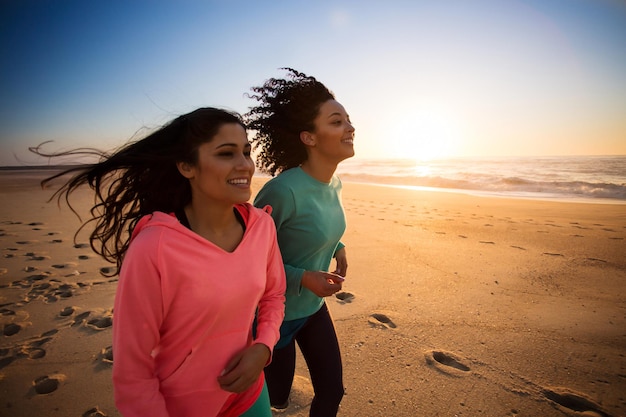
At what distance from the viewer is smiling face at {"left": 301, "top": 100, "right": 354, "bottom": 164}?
2443mm

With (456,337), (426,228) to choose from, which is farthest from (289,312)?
(426,228)

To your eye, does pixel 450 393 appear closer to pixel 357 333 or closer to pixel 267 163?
pixel 357 333

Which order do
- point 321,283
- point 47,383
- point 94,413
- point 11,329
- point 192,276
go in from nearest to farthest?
point 192,276, point 321,283, point 94,413, point 47,383, point 11,329

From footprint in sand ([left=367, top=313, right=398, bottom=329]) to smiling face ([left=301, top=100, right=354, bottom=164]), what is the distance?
213 centimetres

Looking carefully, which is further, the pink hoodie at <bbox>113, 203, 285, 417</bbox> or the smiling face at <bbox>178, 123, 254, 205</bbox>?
the smiling face at <bbox>178, 123, 254, 205</bbox>

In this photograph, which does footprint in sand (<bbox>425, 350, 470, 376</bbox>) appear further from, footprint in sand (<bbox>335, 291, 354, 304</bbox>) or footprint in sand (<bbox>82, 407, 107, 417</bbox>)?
footprint in sand (<bbox>82, 407, 107, 417</bbox>)

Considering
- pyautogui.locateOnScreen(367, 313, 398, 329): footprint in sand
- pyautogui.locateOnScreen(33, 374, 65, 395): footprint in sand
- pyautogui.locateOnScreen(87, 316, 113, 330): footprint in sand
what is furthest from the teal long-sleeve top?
pyautogui.locateOnScreen(87, 316, 113, 330): footprint in sand

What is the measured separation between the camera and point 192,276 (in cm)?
128

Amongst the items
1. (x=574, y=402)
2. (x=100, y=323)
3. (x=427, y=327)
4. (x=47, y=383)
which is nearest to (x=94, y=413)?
(x=47, y=383)

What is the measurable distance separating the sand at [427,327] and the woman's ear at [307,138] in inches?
81.5

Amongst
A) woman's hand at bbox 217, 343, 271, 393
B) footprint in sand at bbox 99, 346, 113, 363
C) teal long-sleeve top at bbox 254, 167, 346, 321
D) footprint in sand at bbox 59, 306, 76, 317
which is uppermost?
teal long-sleeve top at bbox 254, 167, 346, 321

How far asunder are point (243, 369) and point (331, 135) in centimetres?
170

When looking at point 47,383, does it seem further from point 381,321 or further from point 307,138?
point 381,321

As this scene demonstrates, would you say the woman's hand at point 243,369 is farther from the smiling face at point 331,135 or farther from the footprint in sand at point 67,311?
the footprint in sand at point 67,311
